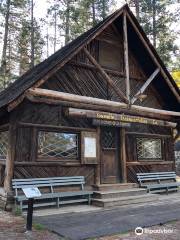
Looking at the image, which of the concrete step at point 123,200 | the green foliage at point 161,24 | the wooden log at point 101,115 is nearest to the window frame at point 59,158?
the wooden log at point 101,115

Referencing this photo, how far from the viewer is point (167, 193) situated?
37.7ft

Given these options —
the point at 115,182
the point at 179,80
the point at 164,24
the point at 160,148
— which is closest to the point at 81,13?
the point at 164,24

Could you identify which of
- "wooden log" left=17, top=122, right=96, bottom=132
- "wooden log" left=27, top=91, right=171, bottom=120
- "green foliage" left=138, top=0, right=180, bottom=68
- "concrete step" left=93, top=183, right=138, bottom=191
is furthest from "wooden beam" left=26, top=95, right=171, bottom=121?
"green foliage" left=138, top=0, right=180, bottom=68

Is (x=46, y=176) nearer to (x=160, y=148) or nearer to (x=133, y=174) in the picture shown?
(x=133, y=174)

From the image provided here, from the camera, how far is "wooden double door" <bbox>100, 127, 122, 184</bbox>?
1063cm

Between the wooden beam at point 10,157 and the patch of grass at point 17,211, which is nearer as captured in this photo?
the patch of grass at point 17,211

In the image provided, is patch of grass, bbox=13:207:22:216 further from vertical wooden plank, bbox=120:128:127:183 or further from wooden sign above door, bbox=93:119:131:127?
vertical wooden plank, bbox=120:128:127:183

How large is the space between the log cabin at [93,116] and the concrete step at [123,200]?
1.00 meters

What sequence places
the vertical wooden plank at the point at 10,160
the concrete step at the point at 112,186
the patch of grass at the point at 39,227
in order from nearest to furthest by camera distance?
1. the patch of grass at the point at 39,227
2. the vertical wooden plank at the point at 10,160
3. the concrete step at the point at 112,186

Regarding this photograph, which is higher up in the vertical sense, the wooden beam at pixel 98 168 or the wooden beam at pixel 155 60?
the wooden beam at pixel 155 60

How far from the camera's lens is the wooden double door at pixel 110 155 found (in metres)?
10.6

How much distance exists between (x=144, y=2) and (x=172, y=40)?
4.10m

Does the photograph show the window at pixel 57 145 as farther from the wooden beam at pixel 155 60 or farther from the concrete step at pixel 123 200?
the wooden beam at pixel 155 60

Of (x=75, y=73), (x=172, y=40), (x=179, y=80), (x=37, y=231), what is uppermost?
(x=172, y=40)
